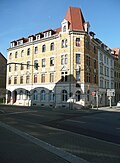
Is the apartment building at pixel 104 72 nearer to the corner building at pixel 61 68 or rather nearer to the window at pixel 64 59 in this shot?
the corner building at pixel 61 68

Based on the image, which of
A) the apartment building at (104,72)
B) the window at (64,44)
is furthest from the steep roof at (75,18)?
the apartment building at (104,72)

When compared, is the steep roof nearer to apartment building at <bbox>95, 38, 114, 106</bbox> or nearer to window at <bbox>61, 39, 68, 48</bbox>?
window at <bbox>61, 39, 68, 48</bbox>

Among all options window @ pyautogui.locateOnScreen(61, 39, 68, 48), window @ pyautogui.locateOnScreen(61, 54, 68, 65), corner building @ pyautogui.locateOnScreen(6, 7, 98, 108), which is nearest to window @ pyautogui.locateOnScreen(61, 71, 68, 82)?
corner building @ pyautogui.locateOnScreen(6, 7, 98, 108)

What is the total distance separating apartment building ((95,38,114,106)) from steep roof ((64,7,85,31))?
26.1 feet

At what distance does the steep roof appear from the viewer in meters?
39.2

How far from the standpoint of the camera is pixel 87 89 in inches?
1492

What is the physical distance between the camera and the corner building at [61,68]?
37094 mm

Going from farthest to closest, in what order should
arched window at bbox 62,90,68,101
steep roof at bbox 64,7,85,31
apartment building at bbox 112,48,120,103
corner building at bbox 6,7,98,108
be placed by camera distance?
1. apartment building at bbox 112,48,120,103
2. steep roof at bbox 64,7,85,31
3. arched window at bbox 62,90,68,101
4. corner building at bbox 6,7,98,108

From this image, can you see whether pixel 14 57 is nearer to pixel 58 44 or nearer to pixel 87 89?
pixel 58 44

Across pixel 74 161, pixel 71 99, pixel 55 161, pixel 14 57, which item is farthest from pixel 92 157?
pixel 14 57

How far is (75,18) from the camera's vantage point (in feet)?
133

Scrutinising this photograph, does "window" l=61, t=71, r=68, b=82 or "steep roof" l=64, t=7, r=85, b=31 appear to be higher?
"steep roof" l=64, t=7, r=85, b=31

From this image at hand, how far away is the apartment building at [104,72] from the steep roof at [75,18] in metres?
7.94

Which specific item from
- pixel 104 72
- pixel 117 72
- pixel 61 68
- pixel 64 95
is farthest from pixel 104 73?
pixel 64 95
